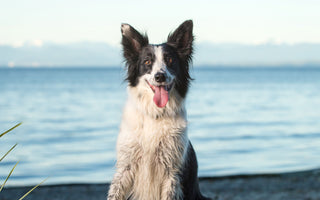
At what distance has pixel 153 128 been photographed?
4.82 metres

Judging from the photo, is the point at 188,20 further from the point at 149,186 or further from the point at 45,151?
the point at 45,151

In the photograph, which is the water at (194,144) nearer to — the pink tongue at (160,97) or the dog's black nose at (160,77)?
the pink tongue at (160,97)

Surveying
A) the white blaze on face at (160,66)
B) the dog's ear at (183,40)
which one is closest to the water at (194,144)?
the white blaze on face at (160,66)

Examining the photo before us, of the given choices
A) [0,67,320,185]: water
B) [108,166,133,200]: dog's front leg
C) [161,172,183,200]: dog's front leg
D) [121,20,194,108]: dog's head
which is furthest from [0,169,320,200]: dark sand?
[121,20,194,108]: dog's head

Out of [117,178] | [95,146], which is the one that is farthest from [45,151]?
[117,178]

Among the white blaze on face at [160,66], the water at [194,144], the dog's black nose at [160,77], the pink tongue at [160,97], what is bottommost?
the water at [194,144]

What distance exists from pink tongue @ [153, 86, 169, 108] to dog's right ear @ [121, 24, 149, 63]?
0.48m

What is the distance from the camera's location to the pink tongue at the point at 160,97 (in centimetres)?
469

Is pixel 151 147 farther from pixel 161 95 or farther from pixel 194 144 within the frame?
pixel 194 144

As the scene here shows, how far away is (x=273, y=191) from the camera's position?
882cm

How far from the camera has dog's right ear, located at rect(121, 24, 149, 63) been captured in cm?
488

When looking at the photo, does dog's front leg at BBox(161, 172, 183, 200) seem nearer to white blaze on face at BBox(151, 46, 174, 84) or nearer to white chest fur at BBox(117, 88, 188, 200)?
white chest fur at BBox(117, 88, 188, 200)

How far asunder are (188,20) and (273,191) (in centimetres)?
505

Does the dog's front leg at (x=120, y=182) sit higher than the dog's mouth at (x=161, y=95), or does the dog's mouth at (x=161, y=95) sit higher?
the dog's mouth at (x=161, y=95)
